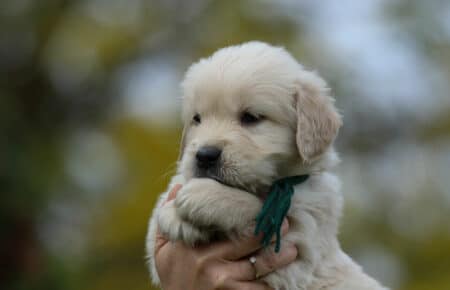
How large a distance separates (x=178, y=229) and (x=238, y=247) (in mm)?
379

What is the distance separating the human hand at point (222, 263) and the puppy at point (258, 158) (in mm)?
68

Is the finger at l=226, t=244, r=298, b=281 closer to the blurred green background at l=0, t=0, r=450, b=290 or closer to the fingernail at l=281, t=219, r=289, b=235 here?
the fingernail at l=281, t=219, r=289, b=235

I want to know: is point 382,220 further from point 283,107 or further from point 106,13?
point 283,107

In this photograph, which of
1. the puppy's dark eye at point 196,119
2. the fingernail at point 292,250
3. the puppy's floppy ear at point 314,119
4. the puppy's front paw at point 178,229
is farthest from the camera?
the puppy's dark eye at point 196,119

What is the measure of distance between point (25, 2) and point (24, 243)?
19.5 feet

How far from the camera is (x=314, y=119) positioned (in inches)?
183

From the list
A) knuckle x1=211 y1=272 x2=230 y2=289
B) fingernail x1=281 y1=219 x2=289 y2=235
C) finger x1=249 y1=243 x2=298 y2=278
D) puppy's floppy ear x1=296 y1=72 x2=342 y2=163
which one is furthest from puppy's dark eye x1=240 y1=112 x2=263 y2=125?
knuckle x1=211 y1=272 x2=230 y2=289

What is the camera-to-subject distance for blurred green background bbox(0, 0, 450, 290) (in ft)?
44.4

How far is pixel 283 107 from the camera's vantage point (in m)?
4.69

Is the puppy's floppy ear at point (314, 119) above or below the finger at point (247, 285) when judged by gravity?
above

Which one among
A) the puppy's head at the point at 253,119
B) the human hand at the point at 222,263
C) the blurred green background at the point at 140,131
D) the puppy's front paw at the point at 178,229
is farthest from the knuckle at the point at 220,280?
the blurred green background at the point at 140,131

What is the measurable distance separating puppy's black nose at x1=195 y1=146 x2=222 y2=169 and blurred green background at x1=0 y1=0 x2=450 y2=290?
8193 mm

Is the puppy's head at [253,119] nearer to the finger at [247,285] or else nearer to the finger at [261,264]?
the finger at [261,264]

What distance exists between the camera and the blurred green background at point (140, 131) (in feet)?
44.4
